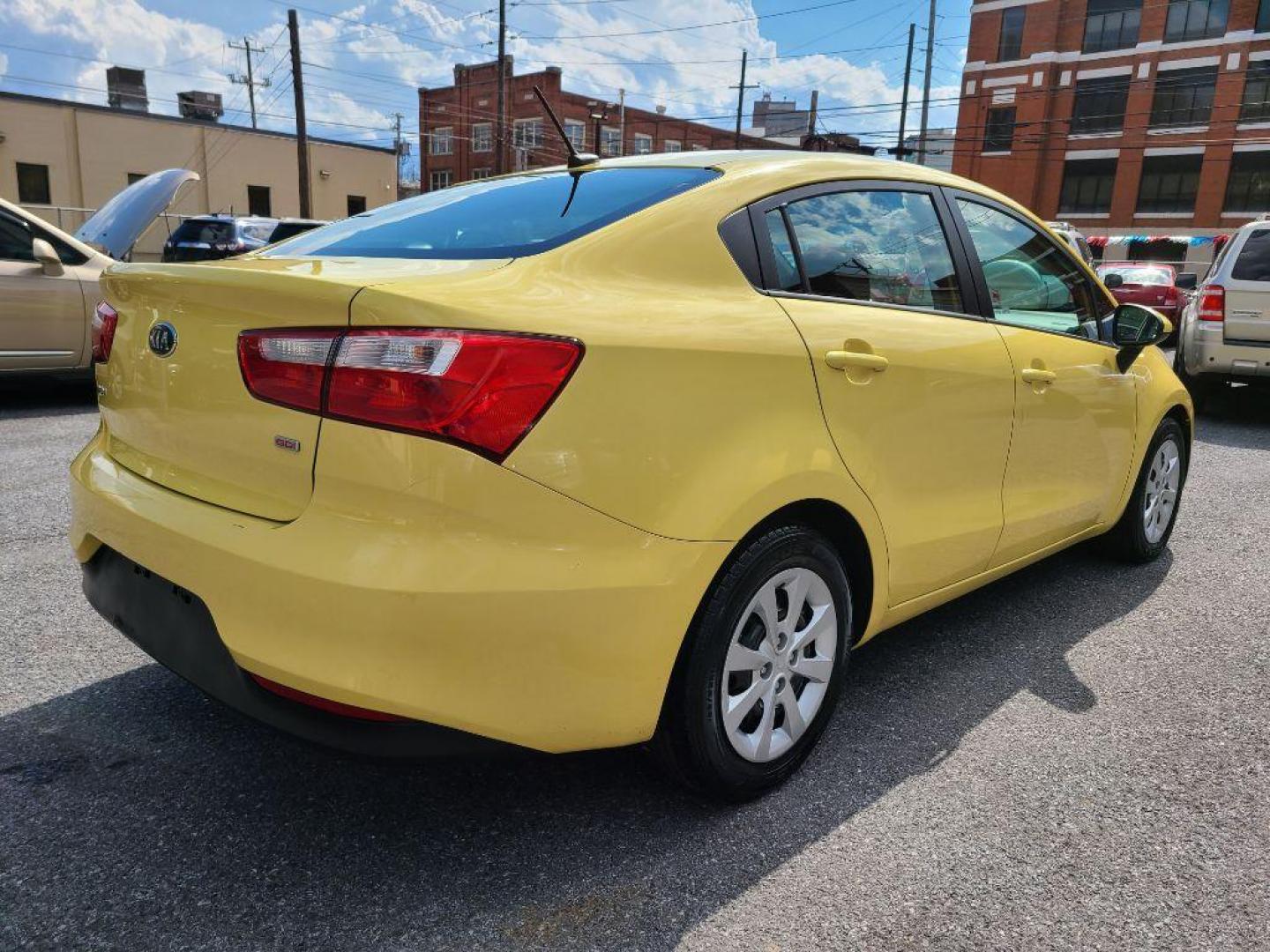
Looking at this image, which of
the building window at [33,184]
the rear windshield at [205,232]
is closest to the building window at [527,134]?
the building window at [33,184]

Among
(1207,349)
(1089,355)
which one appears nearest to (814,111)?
(1207,349)

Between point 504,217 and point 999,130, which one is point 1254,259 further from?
point 999,130

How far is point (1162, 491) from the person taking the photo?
14.5ft

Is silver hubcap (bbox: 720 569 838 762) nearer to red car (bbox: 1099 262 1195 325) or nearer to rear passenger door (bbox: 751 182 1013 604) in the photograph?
rear passenger door (bbox: 751 182 1013 604)

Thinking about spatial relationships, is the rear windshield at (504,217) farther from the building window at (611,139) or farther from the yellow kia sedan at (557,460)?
the building window at (611,139)

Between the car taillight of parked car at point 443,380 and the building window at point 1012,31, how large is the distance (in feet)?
173

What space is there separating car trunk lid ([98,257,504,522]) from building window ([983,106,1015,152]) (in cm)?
5108

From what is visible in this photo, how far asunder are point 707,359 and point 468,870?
1.23 m

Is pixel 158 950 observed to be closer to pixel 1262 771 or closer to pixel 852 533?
pixel 852 533

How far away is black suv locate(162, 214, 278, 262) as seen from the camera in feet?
50.4

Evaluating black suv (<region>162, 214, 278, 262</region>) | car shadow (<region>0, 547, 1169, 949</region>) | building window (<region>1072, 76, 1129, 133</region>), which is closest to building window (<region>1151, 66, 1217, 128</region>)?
building window (<region>1072, 76, 1129, 133</region>)

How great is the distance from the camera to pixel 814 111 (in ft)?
156

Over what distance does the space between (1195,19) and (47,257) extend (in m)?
50.0

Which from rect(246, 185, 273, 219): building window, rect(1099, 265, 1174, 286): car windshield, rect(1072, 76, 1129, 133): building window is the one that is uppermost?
rect(1072, 76, 1129, 133): building window
